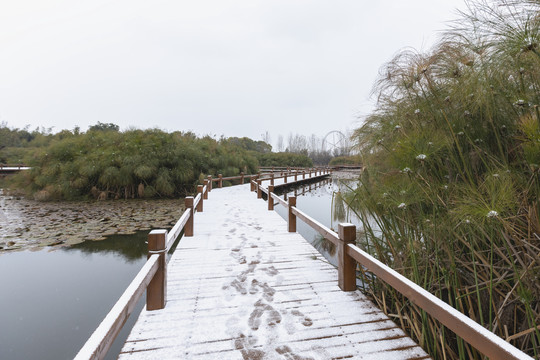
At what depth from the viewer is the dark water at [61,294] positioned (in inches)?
98.9

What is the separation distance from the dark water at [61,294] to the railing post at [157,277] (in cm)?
128

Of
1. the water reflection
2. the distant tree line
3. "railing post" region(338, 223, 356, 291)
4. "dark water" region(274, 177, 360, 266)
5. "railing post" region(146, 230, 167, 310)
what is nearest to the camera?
"railing post" region(146, 230, 167, 310)

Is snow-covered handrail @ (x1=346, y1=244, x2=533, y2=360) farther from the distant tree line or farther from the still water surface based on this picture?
the distant tree line

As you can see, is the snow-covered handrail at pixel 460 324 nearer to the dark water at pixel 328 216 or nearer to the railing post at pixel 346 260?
the railing post at pixel 346 260

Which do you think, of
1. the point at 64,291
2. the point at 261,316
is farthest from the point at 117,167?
the point at 261,316

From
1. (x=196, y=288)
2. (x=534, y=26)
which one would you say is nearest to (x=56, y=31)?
(x=196, y=288)

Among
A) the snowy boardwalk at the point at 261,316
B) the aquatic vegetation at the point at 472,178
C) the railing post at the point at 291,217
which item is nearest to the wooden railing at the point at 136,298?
the snowy boardwalk at the point at 261,316

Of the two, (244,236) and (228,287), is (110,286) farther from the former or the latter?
(228,287)

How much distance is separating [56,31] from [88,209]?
678 inches

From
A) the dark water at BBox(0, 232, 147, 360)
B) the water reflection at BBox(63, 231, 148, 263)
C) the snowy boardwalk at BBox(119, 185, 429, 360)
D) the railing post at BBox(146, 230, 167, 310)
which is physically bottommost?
the dark water at BBox(0, 232, 147, 360)

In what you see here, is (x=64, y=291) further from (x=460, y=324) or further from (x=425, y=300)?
(x=460, y=324)

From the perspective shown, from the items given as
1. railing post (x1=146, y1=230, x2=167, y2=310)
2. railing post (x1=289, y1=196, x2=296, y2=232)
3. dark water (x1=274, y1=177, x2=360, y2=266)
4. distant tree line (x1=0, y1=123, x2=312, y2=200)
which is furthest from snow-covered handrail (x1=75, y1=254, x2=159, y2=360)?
distant tree line (x1=0, y1=123, x2=312, y2=200)

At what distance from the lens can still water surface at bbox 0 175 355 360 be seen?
252 cm

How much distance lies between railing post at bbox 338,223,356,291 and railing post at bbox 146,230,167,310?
1.46 m
